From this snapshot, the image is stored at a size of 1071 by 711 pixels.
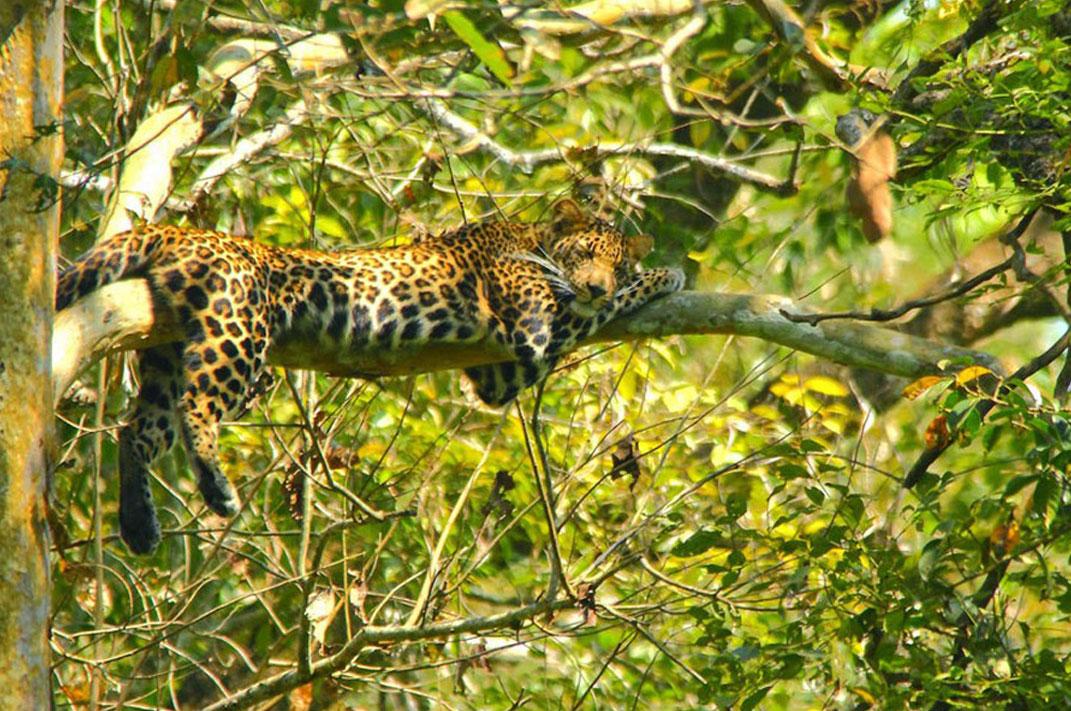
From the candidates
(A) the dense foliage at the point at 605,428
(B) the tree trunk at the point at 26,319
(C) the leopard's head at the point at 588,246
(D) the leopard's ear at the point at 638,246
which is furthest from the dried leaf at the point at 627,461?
(B) the tree trunk at the point at 26,319

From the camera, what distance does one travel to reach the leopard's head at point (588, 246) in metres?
7.80

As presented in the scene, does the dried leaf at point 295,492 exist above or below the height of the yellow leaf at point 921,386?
below

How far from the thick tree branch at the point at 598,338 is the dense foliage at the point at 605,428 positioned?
343 millimetres

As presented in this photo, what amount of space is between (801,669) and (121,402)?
393 cm

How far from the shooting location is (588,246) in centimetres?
802

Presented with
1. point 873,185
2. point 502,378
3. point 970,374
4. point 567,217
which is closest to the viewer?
point 970,374

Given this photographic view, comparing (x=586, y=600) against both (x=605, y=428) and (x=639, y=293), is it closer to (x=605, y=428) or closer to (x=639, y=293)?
(x=639, y=293)

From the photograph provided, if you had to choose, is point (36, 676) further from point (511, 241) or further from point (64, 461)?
point (511, 241)

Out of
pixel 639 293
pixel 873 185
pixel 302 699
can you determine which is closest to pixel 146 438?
pixel 302 699

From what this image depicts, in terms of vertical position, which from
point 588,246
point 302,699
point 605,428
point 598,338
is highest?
point 588,246

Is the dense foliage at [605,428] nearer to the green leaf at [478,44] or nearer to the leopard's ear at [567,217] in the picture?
the green leaf at [478,44]

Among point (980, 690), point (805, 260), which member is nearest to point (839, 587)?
point (980, 690)

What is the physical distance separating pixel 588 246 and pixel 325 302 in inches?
71.4

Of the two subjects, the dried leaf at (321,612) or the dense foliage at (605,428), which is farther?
the dried leaf at (321,612)
